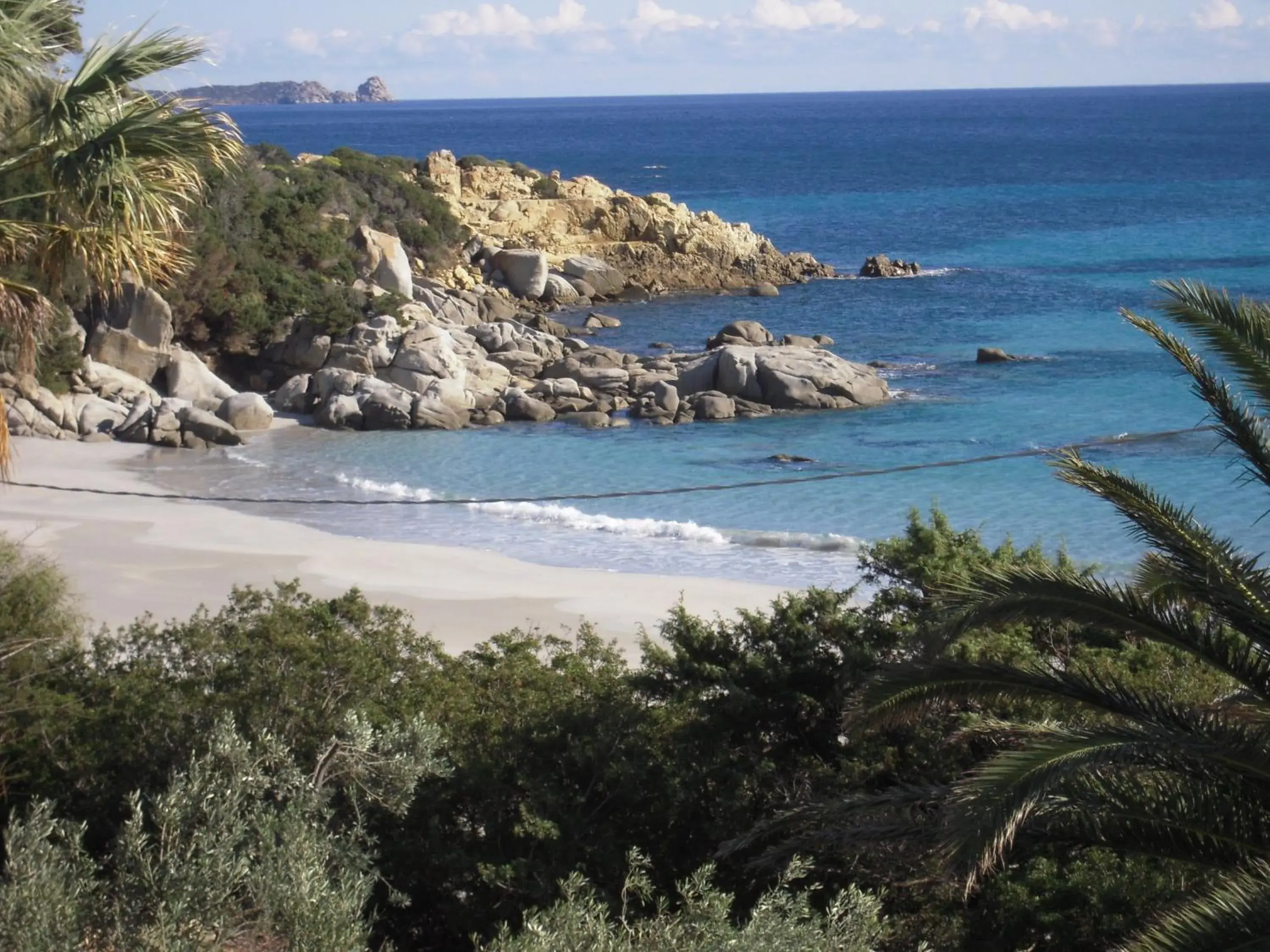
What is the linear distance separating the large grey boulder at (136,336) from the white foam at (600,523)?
38.7 ft

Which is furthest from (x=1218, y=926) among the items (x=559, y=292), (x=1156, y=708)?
(x=559, y=292)

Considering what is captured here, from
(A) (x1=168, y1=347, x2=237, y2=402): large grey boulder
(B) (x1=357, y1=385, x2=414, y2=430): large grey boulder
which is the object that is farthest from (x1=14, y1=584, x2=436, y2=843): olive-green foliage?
(A) (x1=168, y1=347, x2=237, y2=402): large grey boulder

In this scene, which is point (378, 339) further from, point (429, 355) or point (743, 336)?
point (743, 336)

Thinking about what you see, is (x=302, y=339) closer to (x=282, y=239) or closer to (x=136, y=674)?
(x=282, y=239)

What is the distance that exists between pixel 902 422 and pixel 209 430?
15861 mm

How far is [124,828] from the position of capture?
5328 mm

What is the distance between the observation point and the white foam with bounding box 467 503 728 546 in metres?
22.7

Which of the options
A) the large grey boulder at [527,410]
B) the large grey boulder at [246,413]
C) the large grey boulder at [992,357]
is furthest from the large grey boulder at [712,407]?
the large grey boulder at [246,413]

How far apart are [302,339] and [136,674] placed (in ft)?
90.9

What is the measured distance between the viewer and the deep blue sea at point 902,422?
22906 millimetres

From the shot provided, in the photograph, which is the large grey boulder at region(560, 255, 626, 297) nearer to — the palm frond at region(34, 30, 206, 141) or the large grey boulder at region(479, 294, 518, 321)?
the large grey boulder at region(479, 294, 518, 321)

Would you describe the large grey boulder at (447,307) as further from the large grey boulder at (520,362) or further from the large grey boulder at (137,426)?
the large grey boulder at (137,426)

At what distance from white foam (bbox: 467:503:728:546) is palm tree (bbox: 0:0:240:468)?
50.0 feet

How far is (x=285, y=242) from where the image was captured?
39875 mm
